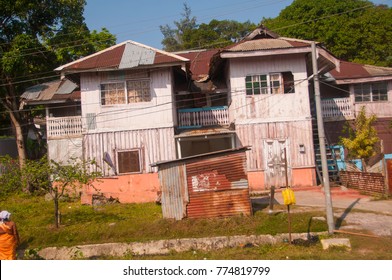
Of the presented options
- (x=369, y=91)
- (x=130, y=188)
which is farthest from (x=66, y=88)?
(x=369, y=91)

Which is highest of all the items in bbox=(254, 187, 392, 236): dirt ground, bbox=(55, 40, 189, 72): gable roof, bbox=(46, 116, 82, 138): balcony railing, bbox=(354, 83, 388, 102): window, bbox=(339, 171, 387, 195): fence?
bbox=(55, 40, 189, 72): gable roof

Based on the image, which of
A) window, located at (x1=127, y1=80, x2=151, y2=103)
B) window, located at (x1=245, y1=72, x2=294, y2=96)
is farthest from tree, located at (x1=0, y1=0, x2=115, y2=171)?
window, located at (x1=245, y1=72, x2=294, y2=96)

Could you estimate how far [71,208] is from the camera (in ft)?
50.5

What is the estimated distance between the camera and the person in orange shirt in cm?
812

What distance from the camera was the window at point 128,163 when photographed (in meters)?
16.9

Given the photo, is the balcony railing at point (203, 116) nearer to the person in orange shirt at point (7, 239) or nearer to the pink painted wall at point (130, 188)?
the pink painted wall at point (130, 188)

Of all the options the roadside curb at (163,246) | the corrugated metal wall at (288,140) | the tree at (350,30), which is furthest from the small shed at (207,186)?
the tree at (350,30)

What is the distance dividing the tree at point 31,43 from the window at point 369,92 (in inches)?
592

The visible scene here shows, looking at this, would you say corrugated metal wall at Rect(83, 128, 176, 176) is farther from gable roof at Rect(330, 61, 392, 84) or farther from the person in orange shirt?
gable roof at Rect(330, 61, 392, 84)

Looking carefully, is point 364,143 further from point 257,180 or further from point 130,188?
point 130,188

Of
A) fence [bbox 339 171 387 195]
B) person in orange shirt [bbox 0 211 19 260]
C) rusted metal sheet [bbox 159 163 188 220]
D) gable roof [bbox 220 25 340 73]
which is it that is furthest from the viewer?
gable roof [bbox 220 25 340 73]

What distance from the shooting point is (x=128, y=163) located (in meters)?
17.0

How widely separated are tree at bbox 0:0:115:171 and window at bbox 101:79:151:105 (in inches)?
157

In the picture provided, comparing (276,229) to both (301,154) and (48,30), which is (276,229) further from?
(48,30)
